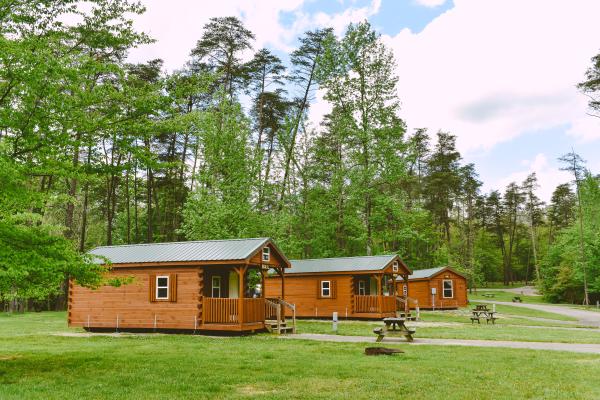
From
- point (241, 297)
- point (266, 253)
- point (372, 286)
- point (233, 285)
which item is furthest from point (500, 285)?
point (241, 297)

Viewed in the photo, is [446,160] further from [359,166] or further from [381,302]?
[381,302]

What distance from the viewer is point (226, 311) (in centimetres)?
2025

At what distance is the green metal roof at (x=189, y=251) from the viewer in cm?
2044

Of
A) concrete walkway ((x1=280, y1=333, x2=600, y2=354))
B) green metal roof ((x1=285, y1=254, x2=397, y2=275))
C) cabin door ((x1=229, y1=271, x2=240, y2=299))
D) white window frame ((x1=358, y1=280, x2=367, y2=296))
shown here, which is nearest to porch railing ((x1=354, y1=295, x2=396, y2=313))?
green metal roof ((x1=285, y1=254, x2=397, y2=275))

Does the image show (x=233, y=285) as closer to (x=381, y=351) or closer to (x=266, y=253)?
(x=266, y=253)

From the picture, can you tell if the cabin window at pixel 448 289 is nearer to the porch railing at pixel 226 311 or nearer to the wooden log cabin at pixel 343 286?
the wooden log cabin at pixel 343 286

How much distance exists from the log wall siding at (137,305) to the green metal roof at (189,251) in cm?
49

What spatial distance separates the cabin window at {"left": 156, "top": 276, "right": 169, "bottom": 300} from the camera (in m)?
21.3

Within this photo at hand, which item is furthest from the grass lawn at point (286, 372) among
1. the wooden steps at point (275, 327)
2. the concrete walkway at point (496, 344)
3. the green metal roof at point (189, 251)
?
the green metal roof at point (189, 251)

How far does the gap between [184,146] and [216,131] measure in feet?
34.1

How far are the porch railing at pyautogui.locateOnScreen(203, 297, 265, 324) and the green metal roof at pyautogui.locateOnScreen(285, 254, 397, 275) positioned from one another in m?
9.49

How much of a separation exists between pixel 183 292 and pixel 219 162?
39.2ft

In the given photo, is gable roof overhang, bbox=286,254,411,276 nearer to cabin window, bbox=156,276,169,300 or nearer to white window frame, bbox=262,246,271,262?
white window frame, bbox=262,246,271,262

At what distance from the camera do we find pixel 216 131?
31.4 metres
